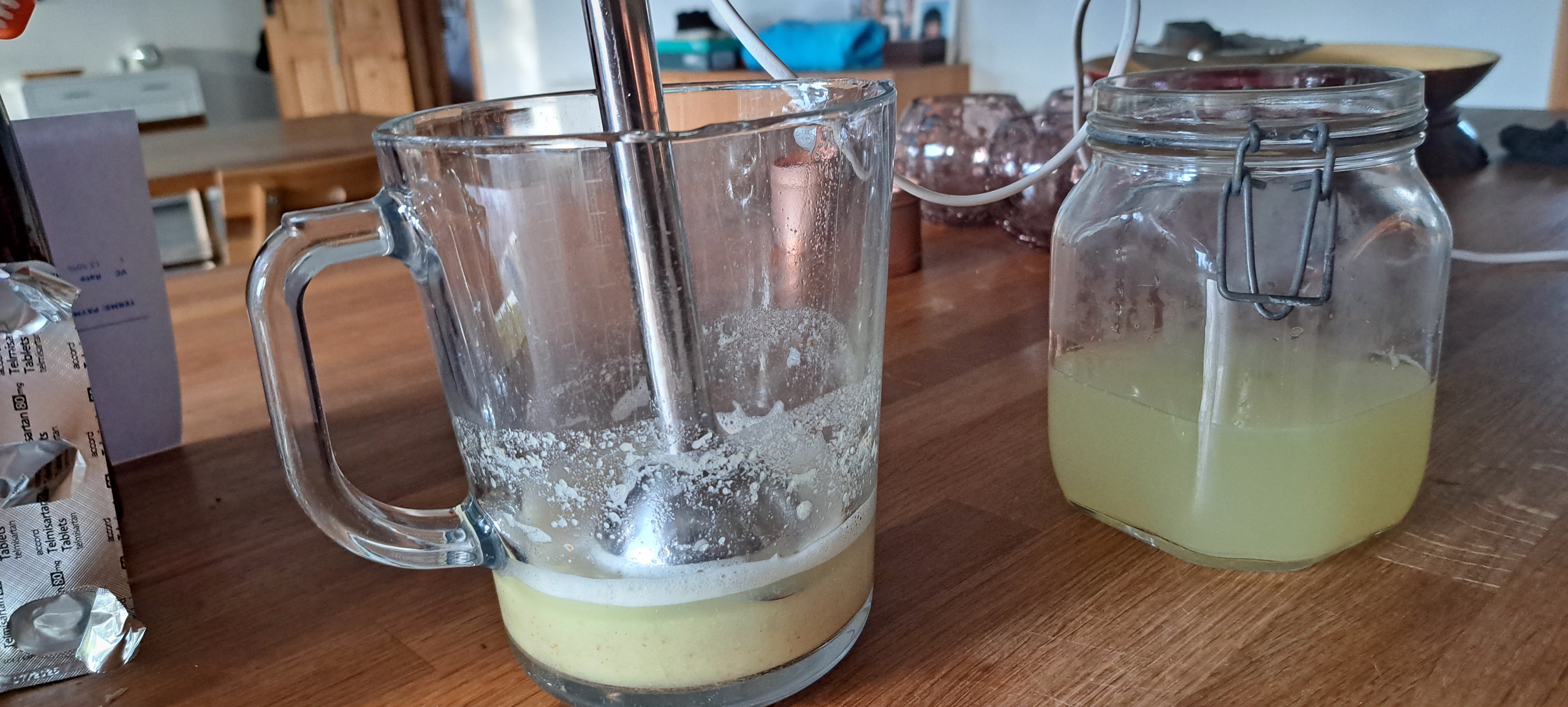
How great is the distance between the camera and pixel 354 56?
4609 mm

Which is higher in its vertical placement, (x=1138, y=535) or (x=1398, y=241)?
(x=1398, y=241)

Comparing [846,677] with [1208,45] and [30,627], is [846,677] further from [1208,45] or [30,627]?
[1208,45]

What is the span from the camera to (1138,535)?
0.38 m

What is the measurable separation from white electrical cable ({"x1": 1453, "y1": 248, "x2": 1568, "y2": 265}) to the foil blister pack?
30.1 inches

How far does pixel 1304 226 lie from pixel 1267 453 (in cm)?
8

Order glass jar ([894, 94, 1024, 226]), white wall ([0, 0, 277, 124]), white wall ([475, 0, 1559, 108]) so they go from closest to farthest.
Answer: glass jar ([894, 94, 1024, 226]), white wall ([475, 0, 1559, 108]), white wall ([0, 0, 277, 124])

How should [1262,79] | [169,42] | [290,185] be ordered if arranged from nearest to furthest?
1. [1262,79]
2. [290,185]
3. [169,42]

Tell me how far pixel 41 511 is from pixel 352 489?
112 millimetres

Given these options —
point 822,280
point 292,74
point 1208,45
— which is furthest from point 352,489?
point 292,74

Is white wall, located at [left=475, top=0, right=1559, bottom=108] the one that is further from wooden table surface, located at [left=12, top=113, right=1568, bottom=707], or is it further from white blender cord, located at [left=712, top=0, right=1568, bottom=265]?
wooden table surface, located at [left=12, top=113, right=1568, bottom=707]

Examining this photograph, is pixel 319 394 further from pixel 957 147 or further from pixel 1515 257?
pixel 1515 257

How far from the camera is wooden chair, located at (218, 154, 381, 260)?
5.94 ft

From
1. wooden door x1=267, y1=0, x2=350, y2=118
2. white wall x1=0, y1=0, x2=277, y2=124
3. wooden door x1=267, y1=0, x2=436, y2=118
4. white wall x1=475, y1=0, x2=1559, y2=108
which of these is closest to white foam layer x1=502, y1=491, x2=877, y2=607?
white wall x1=475, y1=0, x2=1559, y2=108

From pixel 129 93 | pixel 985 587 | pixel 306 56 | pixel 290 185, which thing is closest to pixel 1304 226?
pixel 985 587
